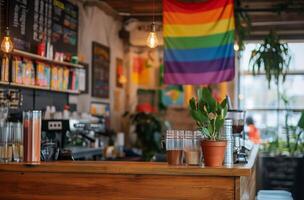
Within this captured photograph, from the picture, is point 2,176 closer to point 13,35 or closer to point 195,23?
point 13,35

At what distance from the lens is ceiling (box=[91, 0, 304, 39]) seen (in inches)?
293

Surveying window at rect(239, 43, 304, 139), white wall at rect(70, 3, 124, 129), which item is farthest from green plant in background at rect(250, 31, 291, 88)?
white wall at rect(70, 3, 124, 129)

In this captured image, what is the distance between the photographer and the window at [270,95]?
922 centimetres

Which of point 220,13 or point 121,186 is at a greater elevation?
point 220,13

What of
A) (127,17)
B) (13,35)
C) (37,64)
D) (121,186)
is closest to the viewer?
(121,186)

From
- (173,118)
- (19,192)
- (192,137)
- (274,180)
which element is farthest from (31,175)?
(173,118)

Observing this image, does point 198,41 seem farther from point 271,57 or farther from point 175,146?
point 175,146

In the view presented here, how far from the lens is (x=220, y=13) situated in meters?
5.62

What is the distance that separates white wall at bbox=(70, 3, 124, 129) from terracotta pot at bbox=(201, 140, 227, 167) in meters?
3.82

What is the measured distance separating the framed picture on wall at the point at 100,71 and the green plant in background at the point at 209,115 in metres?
4.32

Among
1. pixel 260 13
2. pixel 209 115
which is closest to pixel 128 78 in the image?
pixel 260 13

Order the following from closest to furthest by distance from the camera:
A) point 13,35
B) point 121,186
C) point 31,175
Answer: point 121,186, point 31,175, point 13,35

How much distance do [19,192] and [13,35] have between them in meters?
2.14

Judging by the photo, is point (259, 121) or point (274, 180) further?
point (259, 121)
